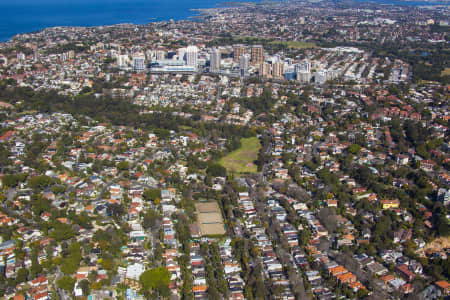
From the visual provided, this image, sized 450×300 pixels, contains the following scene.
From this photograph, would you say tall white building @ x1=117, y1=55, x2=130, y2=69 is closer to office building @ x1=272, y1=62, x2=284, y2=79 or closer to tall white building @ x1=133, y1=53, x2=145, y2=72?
tall white building @ x1=133, y1=53, x2=145, y2=72

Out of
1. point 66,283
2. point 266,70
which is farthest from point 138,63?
point 66,283

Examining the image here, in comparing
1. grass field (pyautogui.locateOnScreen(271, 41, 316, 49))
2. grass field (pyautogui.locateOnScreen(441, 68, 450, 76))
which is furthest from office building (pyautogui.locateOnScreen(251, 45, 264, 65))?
grass field (pyautogui.locateOnScreen(441, 68, 450, 76))

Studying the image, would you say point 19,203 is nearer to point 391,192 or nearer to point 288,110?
point 391,192

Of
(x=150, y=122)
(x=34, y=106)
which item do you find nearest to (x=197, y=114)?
(x=150, y=122)

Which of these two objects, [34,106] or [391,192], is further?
[34,106]

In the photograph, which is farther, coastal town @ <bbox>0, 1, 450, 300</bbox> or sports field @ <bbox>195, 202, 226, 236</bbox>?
sports field @ <bbox>195, 202, 226, 236</bbox>

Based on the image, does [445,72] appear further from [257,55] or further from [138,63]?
[138,63]
